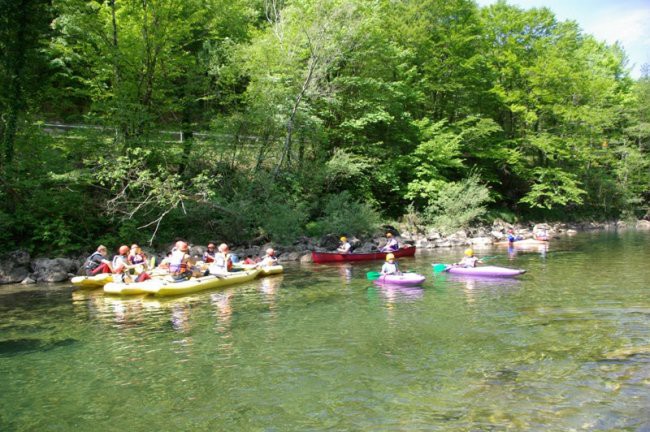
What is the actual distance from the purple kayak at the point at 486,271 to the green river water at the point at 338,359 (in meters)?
0.89

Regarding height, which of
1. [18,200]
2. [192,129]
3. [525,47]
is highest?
[525,47]

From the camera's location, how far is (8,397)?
6594mm

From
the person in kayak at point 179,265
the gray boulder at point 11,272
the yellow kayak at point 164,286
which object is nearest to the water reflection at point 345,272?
the yellow kayak at point 164,286

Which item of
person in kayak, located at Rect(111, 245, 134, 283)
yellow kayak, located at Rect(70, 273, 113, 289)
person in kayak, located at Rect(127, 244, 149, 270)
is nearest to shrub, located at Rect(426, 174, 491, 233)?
person in kayak, located at Rect(127, 244, 149, 270)

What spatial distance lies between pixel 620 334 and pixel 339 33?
20.0 metres

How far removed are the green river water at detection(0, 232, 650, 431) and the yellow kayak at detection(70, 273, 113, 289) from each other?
50.9 inches

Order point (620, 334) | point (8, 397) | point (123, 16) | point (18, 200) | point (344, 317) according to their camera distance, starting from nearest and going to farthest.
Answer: point (8, 397)
point (620, 334)
point (344, 317)
point (18, 200)
point (123, 16)

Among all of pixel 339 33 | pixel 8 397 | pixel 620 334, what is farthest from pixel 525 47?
pixel 8 397

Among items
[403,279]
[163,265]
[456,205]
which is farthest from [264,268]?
[456,205]

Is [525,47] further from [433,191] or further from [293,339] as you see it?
[293,339]

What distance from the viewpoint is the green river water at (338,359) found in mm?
5695

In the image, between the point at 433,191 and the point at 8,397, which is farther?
the point at 433,191

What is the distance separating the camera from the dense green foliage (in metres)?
18.5

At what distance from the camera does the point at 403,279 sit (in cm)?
1383
